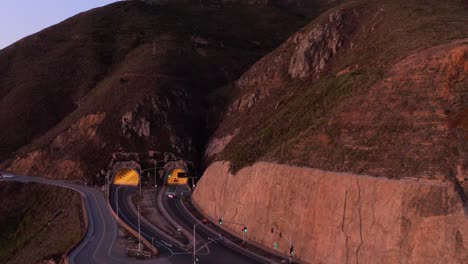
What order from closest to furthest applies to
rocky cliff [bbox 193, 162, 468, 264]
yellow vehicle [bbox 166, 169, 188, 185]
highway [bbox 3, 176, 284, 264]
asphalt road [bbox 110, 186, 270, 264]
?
rocky cliff [bbox 193, 162, 468, 264] → asphalt road [bbox 110, 186, 270, 264] → highway [bbox 3, 176, 284, 264] → yellow vehicle [bbox 166, 169, 188, 185]

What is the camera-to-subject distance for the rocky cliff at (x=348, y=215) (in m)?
34.2

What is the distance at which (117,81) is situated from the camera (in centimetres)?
10606

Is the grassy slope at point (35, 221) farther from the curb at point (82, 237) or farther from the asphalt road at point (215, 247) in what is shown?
the asphalt road at point (215, 247)

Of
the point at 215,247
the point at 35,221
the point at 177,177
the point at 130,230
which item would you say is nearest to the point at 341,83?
→ the point at 215,247

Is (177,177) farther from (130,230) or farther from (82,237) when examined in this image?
(82,237)

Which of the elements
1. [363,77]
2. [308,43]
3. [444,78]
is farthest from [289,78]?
[444,78]

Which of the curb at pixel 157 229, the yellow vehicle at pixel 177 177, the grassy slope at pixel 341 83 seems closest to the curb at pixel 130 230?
the curb at pixel 157 229

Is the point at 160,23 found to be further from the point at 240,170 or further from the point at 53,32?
the point at 240,170

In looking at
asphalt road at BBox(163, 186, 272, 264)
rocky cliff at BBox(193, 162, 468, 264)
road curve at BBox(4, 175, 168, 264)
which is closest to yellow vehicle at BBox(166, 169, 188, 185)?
road curve at BBox(4, 175, 168, 264)

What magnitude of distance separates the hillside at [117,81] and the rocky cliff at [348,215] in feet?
126

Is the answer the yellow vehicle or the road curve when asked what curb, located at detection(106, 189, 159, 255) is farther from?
the yellow vehicle

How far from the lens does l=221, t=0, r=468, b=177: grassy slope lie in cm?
5225

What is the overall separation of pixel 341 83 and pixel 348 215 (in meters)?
24.0

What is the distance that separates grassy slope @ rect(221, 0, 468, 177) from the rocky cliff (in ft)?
9.30
